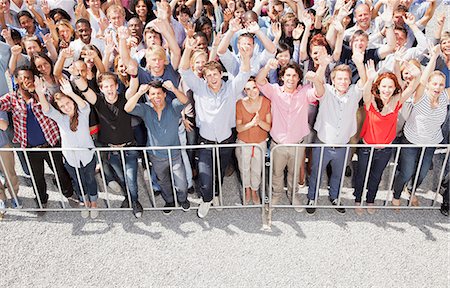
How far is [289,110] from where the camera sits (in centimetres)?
522

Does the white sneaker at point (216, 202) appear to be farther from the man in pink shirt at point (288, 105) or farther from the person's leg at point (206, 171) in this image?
the man in pink shirt at point (288, 105)

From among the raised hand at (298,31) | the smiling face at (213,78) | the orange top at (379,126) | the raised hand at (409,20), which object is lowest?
the orange top at (379,126)

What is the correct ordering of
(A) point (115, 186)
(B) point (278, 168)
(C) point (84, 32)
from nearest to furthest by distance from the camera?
(B) point (278, 168) → (A) point (115, 186) → (C) point (84, 32)

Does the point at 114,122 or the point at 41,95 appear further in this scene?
the point at 114,122

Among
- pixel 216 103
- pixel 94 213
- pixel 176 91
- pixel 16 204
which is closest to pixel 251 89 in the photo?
pixel 216 103

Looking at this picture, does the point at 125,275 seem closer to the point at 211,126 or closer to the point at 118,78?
the point at 211,126

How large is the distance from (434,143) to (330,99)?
1.48 m

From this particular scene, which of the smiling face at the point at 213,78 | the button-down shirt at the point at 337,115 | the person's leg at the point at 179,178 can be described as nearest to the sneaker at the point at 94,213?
the person's leg at the point at 179,178

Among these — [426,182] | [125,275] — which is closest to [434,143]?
[426,182]

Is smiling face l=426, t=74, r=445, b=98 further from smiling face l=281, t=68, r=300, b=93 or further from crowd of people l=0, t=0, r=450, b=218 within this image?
smiling face l=281, t=68, r=300, b=93

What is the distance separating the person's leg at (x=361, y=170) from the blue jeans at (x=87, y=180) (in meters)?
3.48

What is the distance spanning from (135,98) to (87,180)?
4.85ft

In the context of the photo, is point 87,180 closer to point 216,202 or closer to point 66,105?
point 66,105

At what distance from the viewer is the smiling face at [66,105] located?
16.5ft
